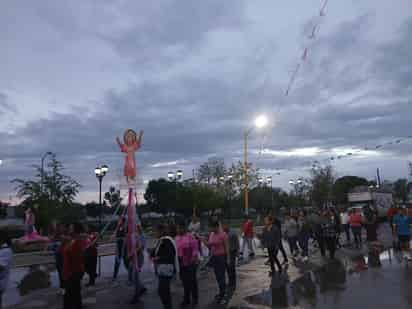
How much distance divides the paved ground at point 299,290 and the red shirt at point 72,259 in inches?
68.5

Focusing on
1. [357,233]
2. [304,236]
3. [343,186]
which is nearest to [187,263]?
[304,236]

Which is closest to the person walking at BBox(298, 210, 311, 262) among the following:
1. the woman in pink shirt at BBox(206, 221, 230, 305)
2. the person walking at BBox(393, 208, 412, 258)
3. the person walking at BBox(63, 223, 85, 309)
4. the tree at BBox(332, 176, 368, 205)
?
the person walking at BBox(393, 208, 412, 258)

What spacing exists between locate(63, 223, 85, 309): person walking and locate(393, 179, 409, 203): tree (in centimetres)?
8772

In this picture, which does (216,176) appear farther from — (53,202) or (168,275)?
(168,275)

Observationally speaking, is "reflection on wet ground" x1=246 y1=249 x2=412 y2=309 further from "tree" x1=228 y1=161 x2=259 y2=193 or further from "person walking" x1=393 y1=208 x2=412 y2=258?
"tree" x1=228 y1=161 x2=259 y2=193

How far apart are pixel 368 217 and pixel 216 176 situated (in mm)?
36868

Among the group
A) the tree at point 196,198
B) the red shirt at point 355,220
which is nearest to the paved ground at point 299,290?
the red shirt at point 355,220

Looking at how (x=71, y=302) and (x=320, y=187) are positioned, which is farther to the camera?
(x=320, y=187)

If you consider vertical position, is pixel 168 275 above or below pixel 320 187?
below

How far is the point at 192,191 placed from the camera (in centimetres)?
5291

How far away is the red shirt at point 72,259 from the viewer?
307 inches

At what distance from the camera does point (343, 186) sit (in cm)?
8319

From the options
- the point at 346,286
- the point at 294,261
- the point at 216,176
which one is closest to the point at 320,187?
the point at 216,176

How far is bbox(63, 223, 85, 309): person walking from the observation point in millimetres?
7797
